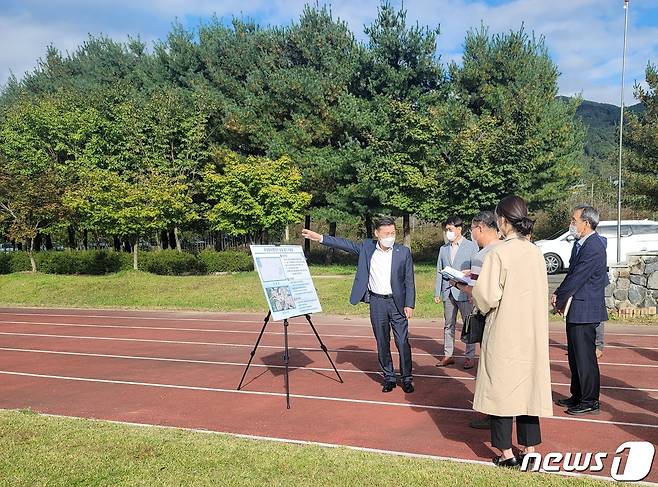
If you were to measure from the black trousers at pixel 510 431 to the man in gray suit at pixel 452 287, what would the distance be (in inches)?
131

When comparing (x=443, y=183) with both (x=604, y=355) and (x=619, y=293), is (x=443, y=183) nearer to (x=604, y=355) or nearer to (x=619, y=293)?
(x=619, y=293)

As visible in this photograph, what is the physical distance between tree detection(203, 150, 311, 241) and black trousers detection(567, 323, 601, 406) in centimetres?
2200

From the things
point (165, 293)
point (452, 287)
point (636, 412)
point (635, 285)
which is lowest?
point (165, 293)

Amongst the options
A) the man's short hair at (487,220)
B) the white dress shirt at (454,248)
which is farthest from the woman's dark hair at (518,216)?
the white dress shirt at (454,248)

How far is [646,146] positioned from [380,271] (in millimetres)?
22749

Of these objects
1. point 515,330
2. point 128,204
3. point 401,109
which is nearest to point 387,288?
point 515,330

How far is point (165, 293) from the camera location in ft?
67.3

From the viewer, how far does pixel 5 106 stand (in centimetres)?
3962

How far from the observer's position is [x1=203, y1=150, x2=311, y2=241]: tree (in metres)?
27.6

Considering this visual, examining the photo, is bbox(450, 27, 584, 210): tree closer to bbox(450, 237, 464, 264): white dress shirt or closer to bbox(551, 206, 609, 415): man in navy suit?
bbox(450, 237, 464, 264): white dress shirt

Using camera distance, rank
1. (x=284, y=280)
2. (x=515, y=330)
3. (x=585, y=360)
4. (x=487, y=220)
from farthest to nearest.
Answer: (x=284, y=280)
(x=585, y=360)
(x=487, y=220)
(x=515, y=330)

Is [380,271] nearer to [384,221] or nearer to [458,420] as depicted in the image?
[384,221]

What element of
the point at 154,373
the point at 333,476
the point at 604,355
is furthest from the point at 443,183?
the point at 333,476

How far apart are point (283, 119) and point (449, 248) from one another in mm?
23941
